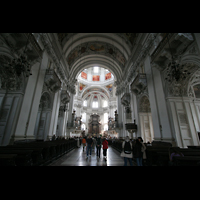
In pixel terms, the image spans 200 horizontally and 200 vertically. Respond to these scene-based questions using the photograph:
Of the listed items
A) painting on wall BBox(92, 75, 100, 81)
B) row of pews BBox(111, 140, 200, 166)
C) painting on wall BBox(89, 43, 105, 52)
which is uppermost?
painting on wall BBox(92, 75, 100, 81)

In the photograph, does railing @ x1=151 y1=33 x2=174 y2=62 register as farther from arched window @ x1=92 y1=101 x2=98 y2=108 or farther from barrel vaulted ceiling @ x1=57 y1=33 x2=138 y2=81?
arched window @ x1=92 y1=101 x2=98 y2=108

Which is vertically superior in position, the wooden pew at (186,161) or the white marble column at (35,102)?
the white marble column at (35,102)

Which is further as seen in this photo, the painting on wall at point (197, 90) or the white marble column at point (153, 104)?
the painting on wall at point (197, 90)

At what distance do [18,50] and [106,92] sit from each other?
25.6m

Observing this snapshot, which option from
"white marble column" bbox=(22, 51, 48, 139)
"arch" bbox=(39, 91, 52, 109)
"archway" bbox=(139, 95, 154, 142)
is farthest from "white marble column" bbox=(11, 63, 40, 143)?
"archway" bbox=(139, 95, 154, 142)

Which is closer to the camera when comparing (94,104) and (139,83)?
(139,83)

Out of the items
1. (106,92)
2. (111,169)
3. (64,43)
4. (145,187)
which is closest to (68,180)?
(111,169)

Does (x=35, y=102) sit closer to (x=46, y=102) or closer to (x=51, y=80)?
(x=51, y=80)

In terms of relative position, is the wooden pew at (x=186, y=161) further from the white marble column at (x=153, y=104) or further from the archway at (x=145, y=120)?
the archway at (x=145, y=120)

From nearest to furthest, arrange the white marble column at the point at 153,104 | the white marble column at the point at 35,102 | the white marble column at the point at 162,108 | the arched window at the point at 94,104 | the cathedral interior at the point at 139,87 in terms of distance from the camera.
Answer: the cathedral interior at the point at 139,87, the white marble column at the point at 162,108, the white marble column at the point at 35,102, the white marble column at the point at 153,104, the arched window at the point at 94,104

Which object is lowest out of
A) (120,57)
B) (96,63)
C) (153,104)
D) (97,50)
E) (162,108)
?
(162,108)

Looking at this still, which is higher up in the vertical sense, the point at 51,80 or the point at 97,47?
the point at 97,47

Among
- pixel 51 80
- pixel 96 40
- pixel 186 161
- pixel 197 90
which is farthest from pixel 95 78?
pixel 186 161

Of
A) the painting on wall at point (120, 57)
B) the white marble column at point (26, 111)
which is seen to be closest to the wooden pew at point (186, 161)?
the white marble column at point (26, 111)
